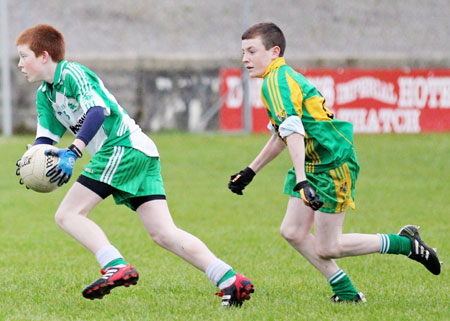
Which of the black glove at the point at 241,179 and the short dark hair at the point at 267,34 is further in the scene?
the black glove at the point at 241,179

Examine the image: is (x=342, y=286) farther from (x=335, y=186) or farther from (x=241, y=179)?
(x=241, y=179)

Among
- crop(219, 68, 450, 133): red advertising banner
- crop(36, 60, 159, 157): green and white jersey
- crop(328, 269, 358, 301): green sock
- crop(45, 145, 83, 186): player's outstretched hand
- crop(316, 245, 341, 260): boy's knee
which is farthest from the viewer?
crop(219, 68, 450, 133): red advertising banner

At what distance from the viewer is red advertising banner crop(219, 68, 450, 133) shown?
19750 mm

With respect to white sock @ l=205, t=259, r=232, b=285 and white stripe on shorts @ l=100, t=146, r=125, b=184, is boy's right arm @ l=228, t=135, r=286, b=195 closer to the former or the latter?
white sock @ l=205, t=259, r=232, b=285

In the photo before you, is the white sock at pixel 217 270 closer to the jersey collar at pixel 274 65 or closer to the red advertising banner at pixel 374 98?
the jersey collar at pixel 274 65

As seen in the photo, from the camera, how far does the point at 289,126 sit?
5.09 metres

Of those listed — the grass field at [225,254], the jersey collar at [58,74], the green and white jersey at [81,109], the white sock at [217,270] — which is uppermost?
the jersey collar at [58,74]

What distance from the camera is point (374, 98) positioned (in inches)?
796

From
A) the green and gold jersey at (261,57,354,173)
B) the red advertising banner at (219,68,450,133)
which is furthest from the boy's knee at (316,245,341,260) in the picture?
the red advertising banner at (219,68,450,133)

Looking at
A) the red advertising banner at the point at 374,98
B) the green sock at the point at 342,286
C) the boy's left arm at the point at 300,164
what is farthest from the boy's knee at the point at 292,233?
the red advertising banner at the point at 374,98

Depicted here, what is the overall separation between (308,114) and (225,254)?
2.73 m

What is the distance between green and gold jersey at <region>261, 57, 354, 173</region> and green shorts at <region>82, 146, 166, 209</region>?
0.84m

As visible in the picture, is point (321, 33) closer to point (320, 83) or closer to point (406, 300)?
point (320, 83)

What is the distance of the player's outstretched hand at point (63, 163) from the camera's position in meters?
4.96
